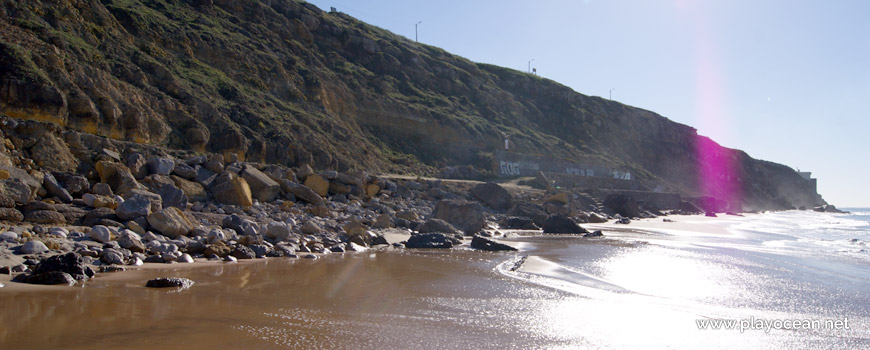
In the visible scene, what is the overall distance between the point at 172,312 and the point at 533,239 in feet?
36.1

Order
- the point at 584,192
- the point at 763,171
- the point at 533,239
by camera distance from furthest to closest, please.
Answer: the point at 763,171 < the point at 584,192 < the point at 533,239

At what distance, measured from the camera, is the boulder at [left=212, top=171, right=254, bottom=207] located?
43.2ft

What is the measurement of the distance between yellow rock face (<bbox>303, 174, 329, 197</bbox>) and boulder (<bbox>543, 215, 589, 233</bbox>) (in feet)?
23.5

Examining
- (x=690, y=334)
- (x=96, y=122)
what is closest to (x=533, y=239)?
(x=690, y=334)

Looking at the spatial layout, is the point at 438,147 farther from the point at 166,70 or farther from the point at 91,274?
the point at 91,274

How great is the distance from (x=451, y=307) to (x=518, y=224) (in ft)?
41.5

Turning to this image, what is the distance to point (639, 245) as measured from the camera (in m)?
13.0

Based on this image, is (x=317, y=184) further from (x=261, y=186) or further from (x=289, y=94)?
(x=289, y=94)

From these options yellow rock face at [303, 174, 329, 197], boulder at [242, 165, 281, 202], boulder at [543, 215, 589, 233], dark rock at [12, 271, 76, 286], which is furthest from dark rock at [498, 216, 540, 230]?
dark rock at [12, 271, 76, 286]

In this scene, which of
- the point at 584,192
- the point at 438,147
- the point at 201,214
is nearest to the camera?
the point at 201,214

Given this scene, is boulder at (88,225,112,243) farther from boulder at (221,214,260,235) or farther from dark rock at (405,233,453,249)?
dark rock at (405,233,453,249)

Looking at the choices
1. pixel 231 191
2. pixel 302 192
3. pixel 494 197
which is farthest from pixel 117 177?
pixel 494 197

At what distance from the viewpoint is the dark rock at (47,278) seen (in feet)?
19.0

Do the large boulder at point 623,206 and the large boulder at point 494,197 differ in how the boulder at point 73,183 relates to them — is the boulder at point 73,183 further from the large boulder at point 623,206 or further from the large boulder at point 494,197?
the large boulder at point 623,206
